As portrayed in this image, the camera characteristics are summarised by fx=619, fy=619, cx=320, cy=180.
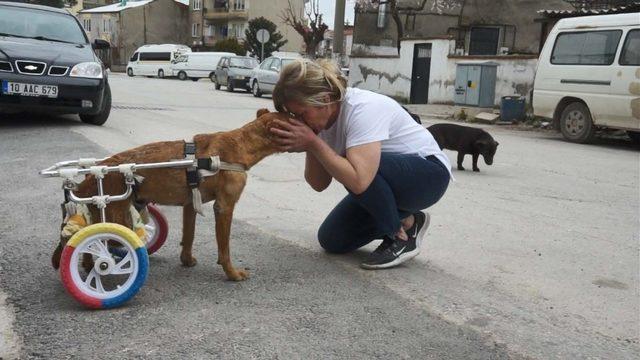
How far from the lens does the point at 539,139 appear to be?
42.5 ft

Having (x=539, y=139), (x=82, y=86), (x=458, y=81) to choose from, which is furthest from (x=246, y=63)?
(x=82, y=86)

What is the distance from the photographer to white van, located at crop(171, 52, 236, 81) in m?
40.8

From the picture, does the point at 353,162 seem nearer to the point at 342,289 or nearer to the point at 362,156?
the point at 362,156

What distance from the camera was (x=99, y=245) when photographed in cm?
279

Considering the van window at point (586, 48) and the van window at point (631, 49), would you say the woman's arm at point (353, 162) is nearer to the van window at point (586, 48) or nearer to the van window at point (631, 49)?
the van window at point (631, 49)

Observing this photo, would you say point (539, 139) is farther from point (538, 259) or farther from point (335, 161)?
point (335, 161)

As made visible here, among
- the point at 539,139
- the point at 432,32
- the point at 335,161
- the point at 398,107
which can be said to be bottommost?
the point at 539,139

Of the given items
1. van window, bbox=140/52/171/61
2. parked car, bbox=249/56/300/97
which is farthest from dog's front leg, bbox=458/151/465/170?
van window, bbox=140/52/171/61

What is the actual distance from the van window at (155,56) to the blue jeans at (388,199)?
45.3 m

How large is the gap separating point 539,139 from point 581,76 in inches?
62.6

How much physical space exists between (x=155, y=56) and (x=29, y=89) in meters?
40.7

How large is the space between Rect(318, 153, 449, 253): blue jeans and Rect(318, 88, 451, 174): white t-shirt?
0.07 meters

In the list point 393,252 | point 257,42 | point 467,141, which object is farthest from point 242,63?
point 257,42

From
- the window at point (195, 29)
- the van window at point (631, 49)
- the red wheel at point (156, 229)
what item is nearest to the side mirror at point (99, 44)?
the red wheel at point (156, 229)
